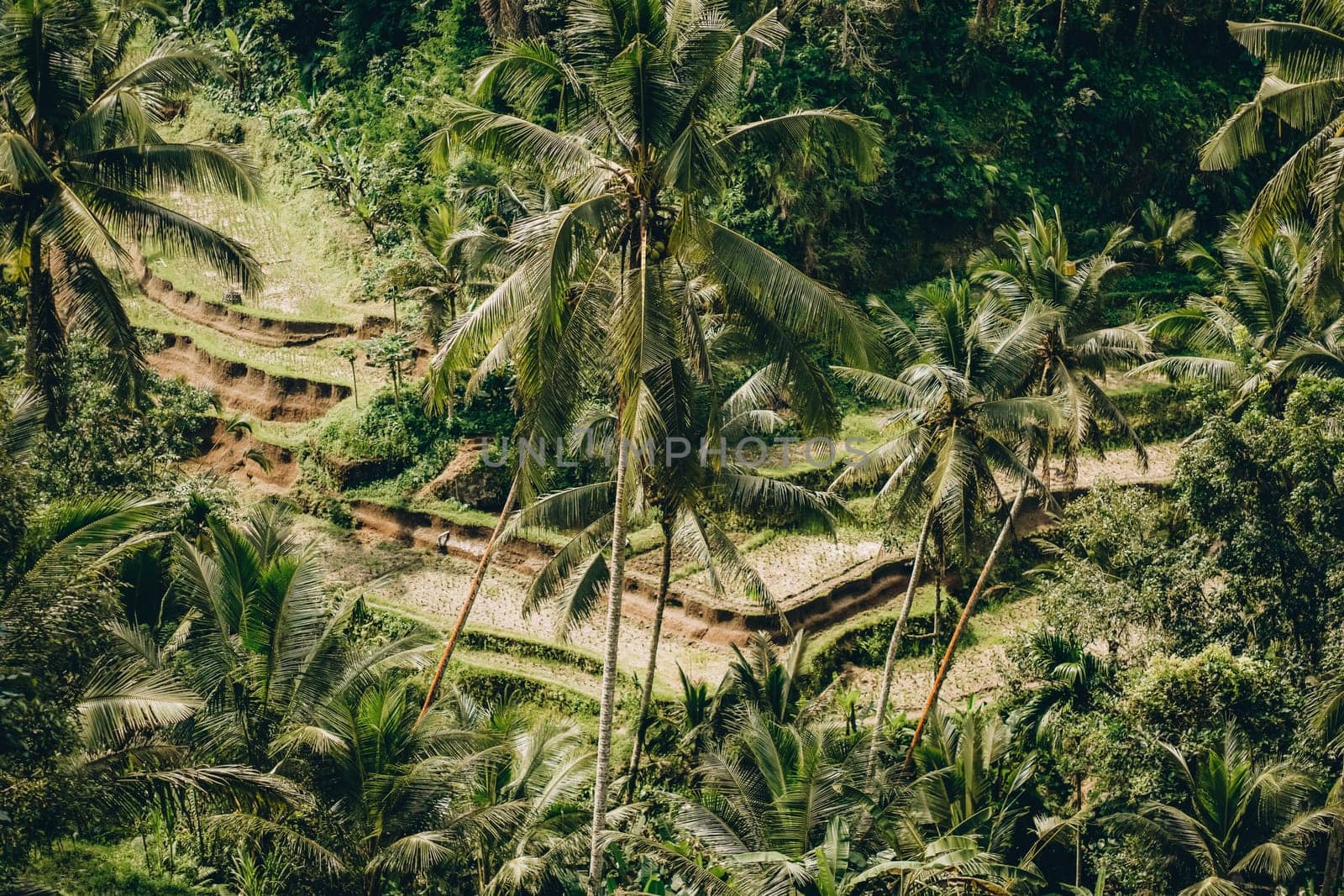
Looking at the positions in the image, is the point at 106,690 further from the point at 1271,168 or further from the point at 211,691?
the point at 1271,168

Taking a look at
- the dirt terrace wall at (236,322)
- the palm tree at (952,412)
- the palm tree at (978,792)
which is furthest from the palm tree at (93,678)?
the dirt terrace wall at (236,322)

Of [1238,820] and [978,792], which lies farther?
[978,792]

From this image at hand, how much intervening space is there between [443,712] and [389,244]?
17.8m

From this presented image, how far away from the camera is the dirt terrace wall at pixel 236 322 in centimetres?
3097

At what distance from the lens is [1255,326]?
20.9 metres

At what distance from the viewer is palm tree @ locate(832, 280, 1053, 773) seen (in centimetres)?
1842

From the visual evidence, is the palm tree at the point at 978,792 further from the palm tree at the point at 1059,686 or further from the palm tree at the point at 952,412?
the palm tree at the point at 952,412

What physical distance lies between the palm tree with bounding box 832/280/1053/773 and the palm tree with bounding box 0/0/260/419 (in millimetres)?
9496

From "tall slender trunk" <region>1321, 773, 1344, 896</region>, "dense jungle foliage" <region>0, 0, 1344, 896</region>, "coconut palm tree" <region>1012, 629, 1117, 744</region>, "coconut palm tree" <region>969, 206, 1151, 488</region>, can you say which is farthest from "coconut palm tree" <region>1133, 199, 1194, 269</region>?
"tall slender trunk" <region>1321, 773, 1344, 896</region>

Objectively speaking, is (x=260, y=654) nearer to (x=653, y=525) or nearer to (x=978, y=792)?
(x=978, y=792)

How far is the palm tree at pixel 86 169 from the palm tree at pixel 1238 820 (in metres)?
14.2

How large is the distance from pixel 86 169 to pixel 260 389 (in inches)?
531

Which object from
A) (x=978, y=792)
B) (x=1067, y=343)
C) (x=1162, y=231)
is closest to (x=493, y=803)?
(x=978, y=792)

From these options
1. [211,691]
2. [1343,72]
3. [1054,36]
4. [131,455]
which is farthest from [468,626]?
[1054,36]
